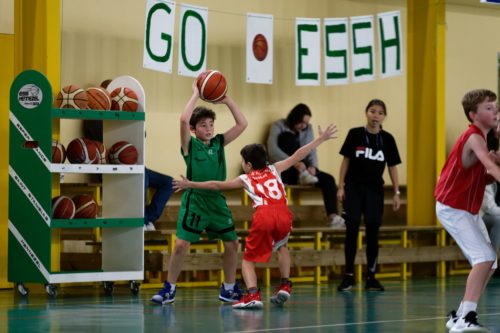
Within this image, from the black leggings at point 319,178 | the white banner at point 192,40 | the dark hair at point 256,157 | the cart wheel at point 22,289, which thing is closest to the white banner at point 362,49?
the black leggings at point 319,178

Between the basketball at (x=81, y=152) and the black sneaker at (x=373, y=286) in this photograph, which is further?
the black sneaker at (x=373, y=286)

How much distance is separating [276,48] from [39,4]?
467 cm

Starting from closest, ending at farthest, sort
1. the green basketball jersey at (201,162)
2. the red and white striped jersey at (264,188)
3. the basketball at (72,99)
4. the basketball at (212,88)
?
the red and white striped jersey at (264,188), the green basketball jersey at (201,162), the basketball at (212,88), the basketball at (72,99)

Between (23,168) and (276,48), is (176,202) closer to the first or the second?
(276,48)

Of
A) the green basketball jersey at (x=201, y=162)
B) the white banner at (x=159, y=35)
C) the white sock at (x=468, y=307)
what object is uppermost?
the white banner at (x=159, y=35)

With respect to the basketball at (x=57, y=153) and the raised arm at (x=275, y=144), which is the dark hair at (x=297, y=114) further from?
the basketball at (x=57, y=153)

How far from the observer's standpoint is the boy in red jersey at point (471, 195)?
22.3ft

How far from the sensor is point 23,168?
387 inches

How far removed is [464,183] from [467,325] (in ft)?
3.02

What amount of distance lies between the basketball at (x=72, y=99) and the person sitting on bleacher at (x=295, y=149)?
3.93 meters

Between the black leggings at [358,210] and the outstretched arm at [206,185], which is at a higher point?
the outstretched arm at [206,185]

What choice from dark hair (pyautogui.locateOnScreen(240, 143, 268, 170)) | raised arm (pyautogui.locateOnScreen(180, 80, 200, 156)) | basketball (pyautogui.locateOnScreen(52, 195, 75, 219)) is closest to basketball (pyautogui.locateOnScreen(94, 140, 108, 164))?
basketball (pyautogui.locateOnScreen(52, 195, 75, 219))

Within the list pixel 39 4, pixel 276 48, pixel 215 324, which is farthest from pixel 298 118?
pixel 215 324

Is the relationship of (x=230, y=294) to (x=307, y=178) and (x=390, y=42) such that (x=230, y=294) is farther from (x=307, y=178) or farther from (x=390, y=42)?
(x=390, y=42)
